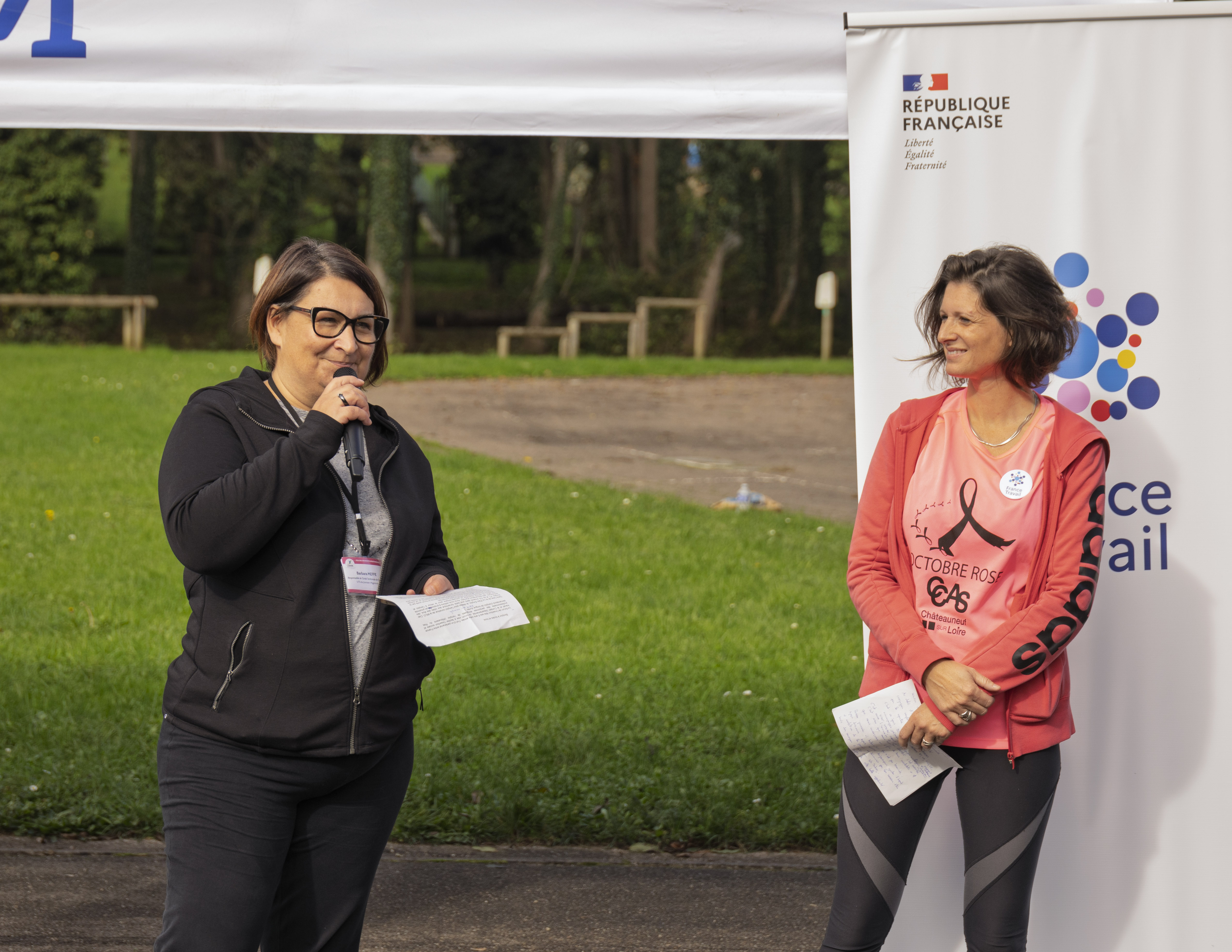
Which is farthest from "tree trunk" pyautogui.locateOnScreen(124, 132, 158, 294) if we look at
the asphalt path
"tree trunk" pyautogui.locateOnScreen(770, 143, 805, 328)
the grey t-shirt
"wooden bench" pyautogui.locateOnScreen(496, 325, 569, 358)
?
the grey t-shirt

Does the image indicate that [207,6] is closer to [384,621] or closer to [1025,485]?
[384,621]

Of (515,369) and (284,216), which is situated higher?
(284,216)

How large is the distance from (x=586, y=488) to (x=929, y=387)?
8226mm

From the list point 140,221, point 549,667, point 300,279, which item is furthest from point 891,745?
point 140,221

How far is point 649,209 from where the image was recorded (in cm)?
3303

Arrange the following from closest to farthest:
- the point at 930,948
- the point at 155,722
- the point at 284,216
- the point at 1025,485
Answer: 1. the point at 1025,485
2. the point at 930,948
3. the point at 155,722
4. the point at 284,216

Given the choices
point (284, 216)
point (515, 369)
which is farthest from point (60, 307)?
point (515, 369)

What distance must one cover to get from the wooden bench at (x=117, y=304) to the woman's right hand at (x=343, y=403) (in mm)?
21246

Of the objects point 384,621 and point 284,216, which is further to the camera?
point 284,216

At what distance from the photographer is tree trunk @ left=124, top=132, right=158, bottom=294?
1129 inches

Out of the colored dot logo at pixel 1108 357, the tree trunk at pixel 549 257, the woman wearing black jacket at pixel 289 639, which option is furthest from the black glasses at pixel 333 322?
the tree trunk at pixel 549 257

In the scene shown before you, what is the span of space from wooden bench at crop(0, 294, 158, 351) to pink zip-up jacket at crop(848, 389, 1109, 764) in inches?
839

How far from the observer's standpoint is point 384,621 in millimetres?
2543

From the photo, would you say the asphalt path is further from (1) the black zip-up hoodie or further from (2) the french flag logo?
(2) the french flag logo
